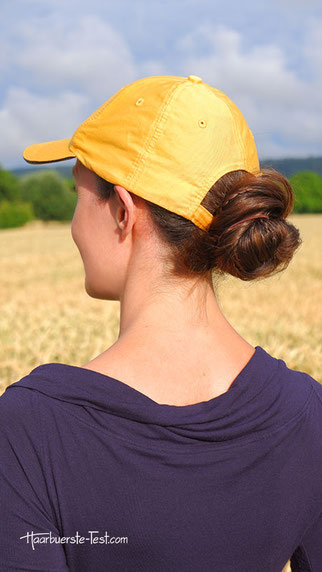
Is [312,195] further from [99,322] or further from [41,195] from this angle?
[99,322]

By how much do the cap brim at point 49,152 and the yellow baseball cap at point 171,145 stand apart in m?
0.15

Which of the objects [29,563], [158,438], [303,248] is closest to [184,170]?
[158,438]

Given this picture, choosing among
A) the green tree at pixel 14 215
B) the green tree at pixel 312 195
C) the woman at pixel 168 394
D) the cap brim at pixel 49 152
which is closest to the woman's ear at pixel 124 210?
the woman at pixel 168 394

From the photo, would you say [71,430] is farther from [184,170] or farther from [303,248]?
[303,248]

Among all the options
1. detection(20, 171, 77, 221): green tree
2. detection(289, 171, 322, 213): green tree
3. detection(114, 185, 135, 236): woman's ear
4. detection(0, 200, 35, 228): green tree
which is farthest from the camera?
detection(289, 171, 322, 213): green tree

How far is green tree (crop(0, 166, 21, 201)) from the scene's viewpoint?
2413 inches

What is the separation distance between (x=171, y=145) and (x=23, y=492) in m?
0.68

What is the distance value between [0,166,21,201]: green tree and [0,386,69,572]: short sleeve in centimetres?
6252

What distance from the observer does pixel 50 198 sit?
63.0 metres

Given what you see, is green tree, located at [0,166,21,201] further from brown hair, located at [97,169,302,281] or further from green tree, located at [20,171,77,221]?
brown hair, located at [97,169,302,281]

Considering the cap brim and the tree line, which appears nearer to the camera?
the cap brim

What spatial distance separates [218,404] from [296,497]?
0.28 m

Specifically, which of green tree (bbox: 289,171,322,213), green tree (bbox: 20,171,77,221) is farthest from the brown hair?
green tree (bbox: 289,171,322,213)

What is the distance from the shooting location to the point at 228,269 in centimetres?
126
